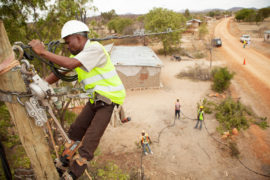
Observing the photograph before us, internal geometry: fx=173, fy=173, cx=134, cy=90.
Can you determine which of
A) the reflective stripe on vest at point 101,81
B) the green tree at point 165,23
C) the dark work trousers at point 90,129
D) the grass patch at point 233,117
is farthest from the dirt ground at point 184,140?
the green tree at point 165,23

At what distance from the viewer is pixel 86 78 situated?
Answer: 8.40 ft

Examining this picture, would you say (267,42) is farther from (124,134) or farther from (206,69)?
(124,134)

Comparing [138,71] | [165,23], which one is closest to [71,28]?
[138,71]

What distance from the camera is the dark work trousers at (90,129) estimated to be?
2.45 metres

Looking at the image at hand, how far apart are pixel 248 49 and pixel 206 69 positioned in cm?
1314

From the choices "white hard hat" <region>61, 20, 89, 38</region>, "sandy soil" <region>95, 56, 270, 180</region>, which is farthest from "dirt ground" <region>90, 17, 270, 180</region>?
"white hard hat" <region>61, 20, 89, 38</region>

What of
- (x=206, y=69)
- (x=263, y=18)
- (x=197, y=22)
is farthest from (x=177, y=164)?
(x=263, y=18)

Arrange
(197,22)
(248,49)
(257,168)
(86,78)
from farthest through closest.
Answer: (197,22) < (248,49) < (257,168) < (86,78)

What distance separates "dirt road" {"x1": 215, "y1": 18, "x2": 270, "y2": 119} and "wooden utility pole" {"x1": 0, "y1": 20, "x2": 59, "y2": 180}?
50.0ft

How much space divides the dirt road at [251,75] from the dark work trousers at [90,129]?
14.5 m

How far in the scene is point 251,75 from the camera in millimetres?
19688

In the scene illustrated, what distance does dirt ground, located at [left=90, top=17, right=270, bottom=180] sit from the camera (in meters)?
8.70

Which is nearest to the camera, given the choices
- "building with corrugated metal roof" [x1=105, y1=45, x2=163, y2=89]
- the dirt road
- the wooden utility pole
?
the wooden utility pole

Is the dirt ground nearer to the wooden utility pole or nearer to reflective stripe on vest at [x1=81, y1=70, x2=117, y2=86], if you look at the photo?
the wooden utility pole
